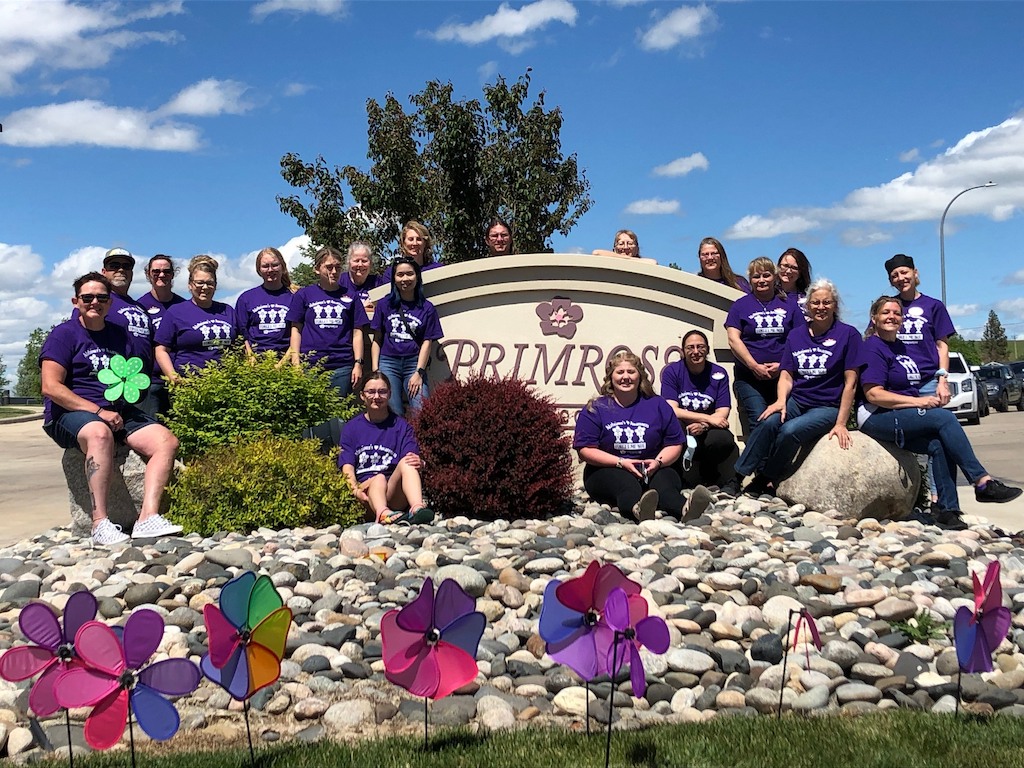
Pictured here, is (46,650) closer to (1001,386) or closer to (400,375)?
(400,375)

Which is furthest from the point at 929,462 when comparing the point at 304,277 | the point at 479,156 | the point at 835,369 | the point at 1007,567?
the point at 304,277

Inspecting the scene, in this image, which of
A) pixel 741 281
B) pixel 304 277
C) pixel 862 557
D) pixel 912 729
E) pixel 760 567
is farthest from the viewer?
pixel 304 277

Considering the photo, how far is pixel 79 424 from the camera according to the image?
19.8 feet

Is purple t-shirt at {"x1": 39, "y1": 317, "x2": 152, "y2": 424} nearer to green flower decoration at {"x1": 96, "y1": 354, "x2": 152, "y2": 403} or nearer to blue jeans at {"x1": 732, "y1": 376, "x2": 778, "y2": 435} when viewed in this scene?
green flower decoration at {"x1": 96, "y1": 354, "x2": 152, "y2": 403}

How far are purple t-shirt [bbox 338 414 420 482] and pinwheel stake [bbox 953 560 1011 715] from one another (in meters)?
3.99

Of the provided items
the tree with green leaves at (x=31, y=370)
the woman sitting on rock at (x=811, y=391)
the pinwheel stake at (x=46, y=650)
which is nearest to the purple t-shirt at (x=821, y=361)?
the woman sitting on rock at (x=811, y=391)

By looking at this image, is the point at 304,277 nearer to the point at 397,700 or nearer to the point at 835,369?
the point at 835,369

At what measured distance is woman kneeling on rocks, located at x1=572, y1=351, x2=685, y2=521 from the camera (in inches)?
255

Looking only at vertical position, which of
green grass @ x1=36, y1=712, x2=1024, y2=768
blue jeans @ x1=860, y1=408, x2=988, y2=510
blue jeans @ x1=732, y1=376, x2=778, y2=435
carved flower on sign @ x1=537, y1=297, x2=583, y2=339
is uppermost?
carved flower on sign @ x1=537, y1=297, x2=583, y2=339

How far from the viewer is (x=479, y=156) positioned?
17.3 m

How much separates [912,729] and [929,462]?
15.1 ft

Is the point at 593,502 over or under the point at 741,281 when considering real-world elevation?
under

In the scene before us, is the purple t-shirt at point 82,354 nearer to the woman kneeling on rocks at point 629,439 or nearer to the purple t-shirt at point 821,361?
the woman kneeling on rocks at point 629,439

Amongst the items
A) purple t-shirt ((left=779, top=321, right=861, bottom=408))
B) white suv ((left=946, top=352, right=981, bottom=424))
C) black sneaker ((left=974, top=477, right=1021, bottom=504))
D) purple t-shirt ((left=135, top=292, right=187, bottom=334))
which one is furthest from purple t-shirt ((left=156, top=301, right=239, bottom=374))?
white suv ((left=946, top=352, right=981, bottom=424))
